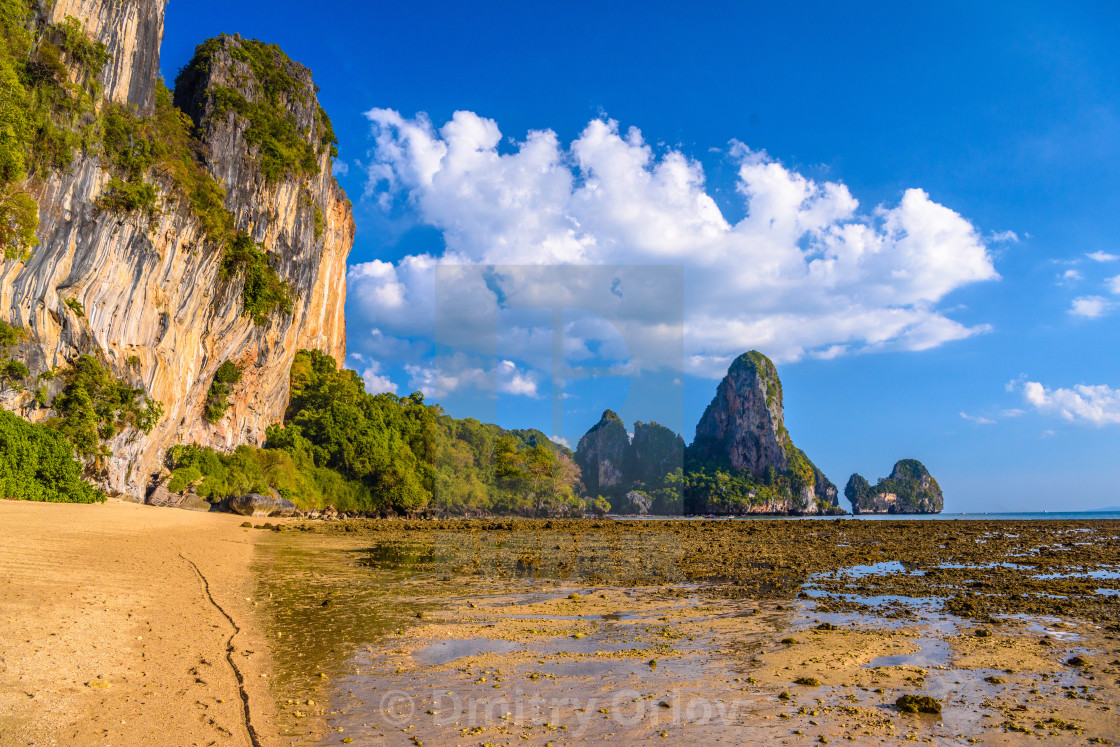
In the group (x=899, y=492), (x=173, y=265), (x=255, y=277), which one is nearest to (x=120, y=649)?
(x=173, y=265)

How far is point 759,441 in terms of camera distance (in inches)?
4545

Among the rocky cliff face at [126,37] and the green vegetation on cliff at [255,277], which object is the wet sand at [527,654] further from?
the green vegetation on cliff at [255,277]

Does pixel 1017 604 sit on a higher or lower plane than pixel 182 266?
lower

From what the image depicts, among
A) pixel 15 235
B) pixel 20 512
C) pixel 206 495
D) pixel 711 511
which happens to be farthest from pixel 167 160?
pixel 711 511

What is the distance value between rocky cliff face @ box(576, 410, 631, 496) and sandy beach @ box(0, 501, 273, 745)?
96.4 meters

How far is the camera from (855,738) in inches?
172

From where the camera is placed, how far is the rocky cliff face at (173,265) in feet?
81.6

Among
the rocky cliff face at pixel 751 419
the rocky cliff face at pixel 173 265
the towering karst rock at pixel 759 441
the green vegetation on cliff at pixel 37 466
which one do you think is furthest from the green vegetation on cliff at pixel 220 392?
the rocky cliff face at pixel 751 419

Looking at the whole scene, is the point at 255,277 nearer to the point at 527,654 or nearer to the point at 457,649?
the point at 457,649

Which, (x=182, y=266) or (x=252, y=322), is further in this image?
(x=252, y=322)

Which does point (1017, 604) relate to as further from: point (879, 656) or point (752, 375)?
point (752, 375)

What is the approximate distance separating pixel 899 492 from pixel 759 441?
3868cm

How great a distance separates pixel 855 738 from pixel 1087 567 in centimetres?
1627

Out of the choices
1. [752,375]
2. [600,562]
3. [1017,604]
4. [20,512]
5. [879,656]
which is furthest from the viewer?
[752,375]
